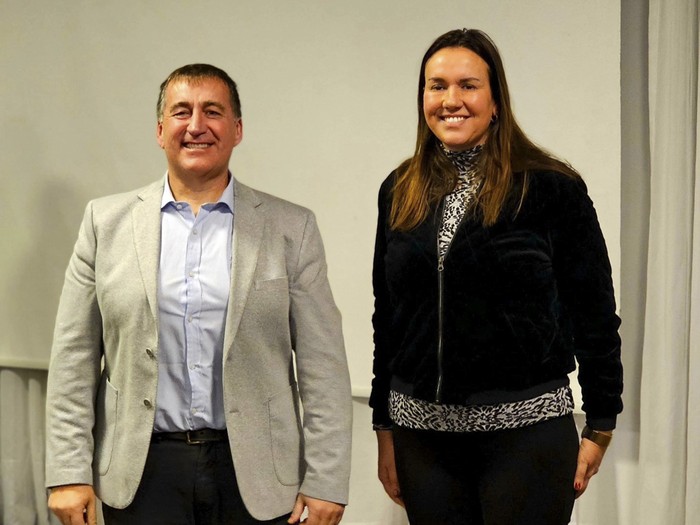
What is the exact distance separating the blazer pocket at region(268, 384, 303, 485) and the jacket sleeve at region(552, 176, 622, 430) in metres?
0.58

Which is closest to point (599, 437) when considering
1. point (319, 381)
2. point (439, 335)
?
point (439, 335)

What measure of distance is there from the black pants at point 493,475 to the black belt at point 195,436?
36 cm

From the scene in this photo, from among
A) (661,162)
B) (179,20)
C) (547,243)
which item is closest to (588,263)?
(547,243)

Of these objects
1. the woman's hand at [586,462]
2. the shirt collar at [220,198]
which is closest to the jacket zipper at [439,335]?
the woman's hand at [586,462]

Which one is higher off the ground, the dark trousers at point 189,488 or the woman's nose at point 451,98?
the woman's nose at point 451,98

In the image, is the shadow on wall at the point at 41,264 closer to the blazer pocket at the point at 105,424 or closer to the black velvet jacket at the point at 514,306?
the blazer pocket at the point at 105,424

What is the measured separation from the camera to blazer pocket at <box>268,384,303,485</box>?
1.86 metres

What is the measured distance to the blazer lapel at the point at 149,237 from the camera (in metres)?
1.80

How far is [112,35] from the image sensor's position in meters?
3.55

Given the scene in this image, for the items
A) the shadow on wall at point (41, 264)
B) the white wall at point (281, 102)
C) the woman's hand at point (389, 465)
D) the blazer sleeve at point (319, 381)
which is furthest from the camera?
the shadow on wall at point (41, 264)

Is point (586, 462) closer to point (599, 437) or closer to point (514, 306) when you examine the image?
point (599, 437)

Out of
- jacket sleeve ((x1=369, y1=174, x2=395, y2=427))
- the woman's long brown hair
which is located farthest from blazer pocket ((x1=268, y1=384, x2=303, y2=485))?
the woman's long brown hair

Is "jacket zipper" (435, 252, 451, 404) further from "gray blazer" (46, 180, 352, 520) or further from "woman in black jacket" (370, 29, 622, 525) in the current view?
"gray blazer" (46, 180, 352, 520)

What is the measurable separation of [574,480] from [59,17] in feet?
8.88
